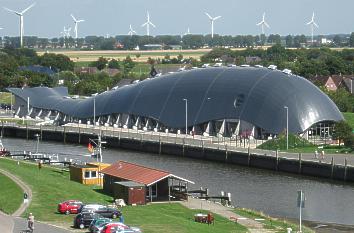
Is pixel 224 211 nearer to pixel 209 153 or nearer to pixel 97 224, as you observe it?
pixel 97 224

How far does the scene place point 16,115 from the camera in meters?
120

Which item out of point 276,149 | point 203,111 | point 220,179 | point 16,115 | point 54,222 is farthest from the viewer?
point 16,115

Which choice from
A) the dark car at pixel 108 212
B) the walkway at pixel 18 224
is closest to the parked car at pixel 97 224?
the walkway at pixel 18 224

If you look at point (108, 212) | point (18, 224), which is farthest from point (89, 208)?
point (18, 224)

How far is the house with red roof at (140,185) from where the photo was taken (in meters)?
46.0

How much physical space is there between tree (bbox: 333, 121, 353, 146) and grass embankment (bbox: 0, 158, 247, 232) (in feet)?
93.3

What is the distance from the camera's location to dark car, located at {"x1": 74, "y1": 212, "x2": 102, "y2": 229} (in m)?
36.2

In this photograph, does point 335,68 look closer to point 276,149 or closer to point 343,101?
point 343,101

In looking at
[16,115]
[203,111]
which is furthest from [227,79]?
[16,115]

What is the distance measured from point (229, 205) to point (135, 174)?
5201mm

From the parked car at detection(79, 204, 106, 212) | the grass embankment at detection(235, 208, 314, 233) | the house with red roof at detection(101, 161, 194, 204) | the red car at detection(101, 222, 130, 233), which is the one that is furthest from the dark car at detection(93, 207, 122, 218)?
the grass embankment at detection(235, 208, 314, 233)

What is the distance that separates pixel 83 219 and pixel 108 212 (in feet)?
8.49

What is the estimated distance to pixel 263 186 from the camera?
6028 cm

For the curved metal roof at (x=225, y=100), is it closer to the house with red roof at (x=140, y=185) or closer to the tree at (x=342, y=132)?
the tree at (x=342, y=132)
